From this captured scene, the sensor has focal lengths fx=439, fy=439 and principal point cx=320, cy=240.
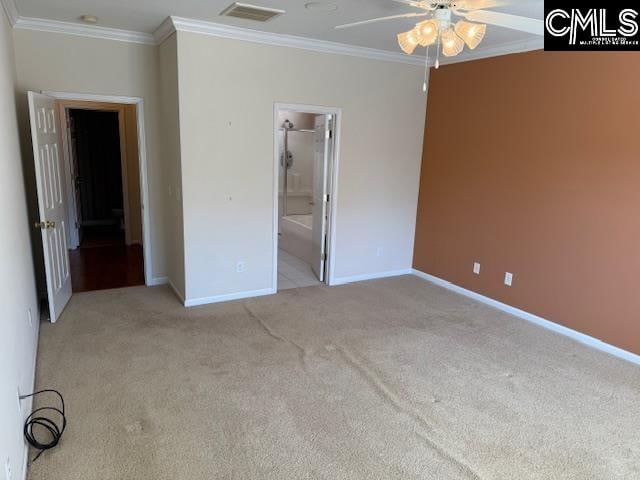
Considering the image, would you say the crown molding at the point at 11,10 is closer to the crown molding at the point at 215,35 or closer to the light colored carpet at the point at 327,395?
the crown molding at the point at 215,35

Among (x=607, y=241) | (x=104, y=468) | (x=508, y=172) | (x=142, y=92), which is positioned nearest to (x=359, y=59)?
(x=508, y=172)

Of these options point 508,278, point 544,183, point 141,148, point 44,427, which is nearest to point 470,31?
point 544,183

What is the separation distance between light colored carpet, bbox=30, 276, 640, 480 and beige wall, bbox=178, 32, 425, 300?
629mm

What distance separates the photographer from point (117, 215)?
8.01m

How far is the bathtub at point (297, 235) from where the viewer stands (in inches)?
240

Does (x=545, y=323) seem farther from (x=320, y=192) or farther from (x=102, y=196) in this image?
(x=102, y=196)

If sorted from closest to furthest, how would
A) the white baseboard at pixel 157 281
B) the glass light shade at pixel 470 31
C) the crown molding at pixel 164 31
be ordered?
the glass light shade at pixel 470 31
the crown molding at pixel 164 31
the white baseboard at pixel 157 281

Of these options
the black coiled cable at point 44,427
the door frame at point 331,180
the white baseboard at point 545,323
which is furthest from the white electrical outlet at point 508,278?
the black coiled cable at point 44,427

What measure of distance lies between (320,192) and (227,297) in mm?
1621

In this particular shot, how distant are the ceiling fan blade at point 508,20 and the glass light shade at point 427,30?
168 mm

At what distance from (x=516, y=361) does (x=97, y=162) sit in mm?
7567

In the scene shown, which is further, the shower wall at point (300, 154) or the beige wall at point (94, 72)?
the shower wall at point (300, 154)

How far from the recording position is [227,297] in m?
4.50

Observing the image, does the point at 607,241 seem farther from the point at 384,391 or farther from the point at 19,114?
the point at 19,114
